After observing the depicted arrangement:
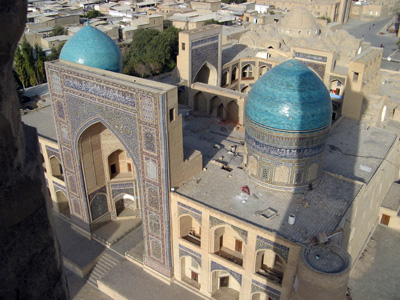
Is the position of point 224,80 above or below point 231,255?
above

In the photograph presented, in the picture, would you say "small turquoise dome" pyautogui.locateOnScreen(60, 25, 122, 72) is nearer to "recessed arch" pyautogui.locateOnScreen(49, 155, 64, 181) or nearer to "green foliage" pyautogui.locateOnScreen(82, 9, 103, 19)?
"recessed arch" pyautogui.locateOnScreen(49, 155, 64, 181)

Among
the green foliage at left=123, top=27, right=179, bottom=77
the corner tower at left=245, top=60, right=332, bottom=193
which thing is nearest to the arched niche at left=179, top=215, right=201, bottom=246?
the corner tower at left=245, top=60, right=332, bottom=193

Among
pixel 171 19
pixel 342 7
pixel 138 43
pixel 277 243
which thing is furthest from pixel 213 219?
pixel 342 7

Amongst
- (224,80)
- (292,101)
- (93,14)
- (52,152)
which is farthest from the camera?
(93,14)

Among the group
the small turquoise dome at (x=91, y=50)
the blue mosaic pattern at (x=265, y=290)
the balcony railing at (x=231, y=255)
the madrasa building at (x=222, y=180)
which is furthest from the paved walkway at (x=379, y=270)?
the small turquoise dome at (x=91, y=50)

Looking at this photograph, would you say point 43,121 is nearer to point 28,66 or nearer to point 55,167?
point 55,167

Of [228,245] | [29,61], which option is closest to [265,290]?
[228,245]
